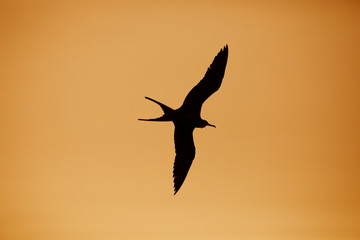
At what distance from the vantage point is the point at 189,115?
280cm

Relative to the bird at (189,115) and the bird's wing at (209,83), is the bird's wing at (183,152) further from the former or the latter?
the bird's wing at (209,83)

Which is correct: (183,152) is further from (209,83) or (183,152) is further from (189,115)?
(209,83)

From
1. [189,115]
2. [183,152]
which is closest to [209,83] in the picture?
[189,115]

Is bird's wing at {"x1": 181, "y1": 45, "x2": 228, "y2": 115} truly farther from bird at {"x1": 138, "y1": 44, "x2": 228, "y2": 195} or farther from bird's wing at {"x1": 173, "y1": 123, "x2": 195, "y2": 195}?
bird's wing at {"x1": 173, "y1": 123, "x2": 195, "y2": 195}

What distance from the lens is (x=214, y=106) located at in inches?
131

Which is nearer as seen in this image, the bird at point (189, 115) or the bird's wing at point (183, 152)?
the bird at point (189, 115)

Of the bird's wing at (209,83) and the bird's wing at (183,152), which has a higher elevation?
the bird's wing at (209,83)

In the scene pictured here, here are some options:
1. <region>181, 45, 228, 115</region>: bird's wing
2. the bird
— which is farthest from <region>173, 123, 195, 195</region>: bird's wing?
<region>181, 45, 228, 115</region>: bird's wing

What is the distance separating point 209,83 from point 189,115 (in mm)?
229

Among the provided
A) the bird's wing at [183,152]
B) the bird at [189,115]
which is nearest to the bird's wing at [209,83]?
the bird at [189,115]

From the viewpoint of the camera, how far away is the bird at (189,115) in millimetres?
2695
